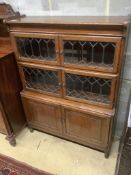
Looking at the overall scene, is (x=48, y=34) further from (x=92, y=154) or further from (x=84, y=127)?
(x=92, y=154)

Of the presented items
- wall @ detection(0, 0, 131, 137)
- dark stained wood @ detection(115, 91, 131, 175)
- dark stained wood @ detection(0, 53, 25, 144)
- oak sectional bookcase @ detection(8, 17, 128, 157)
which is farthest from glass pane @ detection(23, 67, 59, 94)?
dark stained wood @ detection(115, 91, 131, 175)

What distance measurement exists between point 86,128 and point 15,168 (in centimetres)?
77

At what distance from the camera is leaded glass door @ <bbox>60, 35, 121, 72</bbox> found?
1.13 meters

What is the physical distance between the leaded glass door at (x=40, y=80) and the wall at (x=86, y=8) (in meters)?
0.52

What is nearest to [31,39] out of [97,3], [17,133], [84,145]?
[97,3]

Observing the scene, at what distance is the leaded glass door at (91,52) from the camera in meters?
1.13

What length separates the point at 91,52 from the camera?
49.3 inches

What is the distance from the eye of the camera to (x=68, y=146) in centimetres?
178

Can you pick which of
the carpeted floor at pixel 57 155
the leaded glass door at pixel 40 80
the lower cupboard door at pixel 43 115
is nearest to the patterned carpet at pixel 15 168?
the carpeted floor at pixel 57 155

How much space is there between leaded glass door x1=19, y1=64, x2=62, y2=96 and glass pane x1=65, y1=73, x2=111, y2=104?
10cm

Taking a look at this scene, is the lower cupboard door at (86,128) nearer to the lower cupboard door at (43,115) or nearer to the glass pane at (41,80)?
the lower cupboard door at (43,115)

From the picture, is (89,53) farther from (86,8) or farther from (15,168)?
(15,168)

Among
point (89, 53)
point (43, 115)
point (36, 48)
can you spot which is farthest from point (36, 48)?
point (43, 115)

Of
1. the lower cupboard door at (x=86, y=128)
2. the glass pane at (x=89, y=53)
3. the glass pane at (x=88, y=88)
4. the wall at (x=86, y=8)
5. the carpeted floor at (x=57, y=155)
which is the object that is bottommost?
the carpeted floor at (x=57, y=155)
